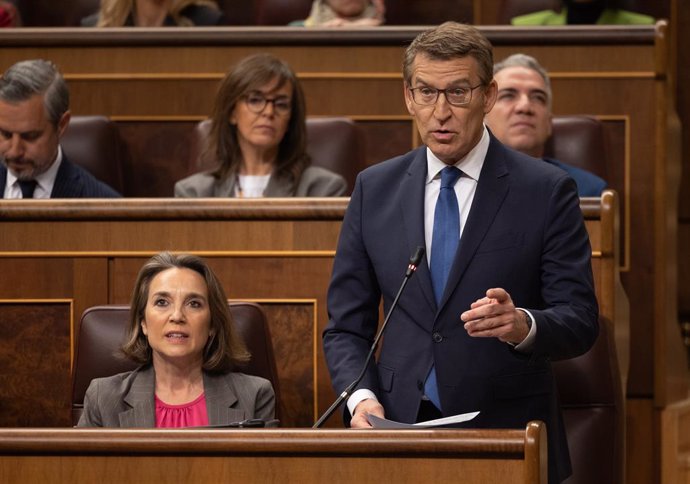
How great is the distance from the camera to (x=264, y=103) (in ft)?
6.27

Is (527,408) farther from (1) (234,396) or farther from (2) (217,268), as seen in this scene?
(2) (217,268)

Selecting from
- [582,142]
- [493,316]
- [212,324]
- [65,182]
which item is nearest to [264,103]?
[65,182]

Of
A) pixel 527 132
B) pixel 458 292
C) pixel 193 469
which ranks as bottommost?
pixel 193 469

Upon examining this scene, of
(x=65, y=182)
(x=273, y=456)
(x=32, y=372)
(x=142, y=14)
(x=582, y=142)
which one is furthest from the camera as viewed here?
(x=142, y=14)

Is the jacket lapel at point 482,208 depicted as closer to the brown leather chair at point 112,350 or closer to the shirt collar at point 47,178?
the brown leather chair at point 112,350

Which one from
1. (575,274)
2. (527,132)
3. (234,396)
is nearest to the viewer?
(575,274)

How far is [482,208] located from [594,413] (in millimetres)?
360

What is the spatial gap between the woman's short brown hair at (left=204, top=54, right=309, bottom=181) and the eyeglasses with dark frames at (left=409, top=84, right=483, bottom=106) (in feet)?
2.45

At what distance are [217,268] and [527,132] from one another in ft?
1.75

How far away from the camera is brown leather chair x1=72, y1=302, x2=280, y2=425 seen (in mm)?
1432

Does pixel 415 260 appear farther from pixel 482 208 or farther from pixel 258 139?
pixel 258 139

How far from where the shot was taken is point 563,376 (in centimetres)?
143

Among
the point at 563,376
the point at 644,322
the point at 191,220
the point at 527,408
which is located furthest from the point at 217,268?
the point at 644,322

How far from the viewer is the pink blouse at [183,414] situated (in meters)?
1.38
